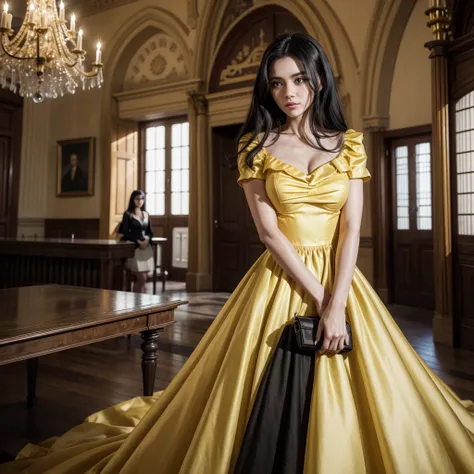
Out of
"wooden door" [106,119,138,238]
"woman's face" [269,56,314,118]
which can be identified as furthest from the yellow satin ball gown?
"wooden door" [106,119,138,238]

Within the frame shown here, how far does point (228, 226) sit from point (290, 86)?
21.5 feet

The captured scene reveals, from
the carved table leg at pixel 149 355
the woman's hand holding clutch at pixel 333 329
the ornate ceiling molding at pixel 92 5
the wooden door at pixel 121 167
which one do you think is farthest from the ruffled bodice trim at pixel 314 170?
the ornate ceiling molding at pixel 92 5

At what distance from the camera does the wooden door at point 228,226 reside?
7711 mm

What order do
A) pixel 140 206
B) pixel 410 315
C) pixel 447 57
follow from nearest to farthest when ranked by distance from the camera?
pixel 447 57
pixel 410 315
pixel 140 206

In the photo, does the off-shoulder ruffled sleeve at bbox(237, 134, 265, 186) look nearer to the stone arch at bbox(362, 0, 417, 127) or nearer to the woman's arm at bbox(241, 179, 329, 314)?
the woman's arm at bbox(241, 179, 329, 314)

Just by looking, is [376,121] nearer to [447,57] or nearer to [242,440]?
[447,57]

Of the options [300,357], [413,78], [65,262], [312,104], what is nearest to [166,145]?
[65,262]

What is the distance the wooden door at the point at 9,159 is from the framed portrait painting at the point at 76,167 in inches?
30.6

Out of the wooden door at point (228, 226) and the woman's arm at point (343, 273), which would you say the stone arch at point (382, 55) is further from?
the woman's arm at point (343, 273)

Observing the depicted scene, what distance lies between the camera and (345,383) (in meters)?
1.27

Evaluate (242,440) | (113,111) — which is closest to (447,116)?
(242,440)

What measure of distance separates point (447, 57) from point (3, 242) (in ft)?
17.8

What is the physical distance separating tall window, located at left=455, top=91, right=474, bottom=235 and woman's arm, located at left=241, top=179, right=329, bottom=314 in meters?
3.30

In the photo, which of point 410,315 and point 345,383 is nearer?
point 345,383
